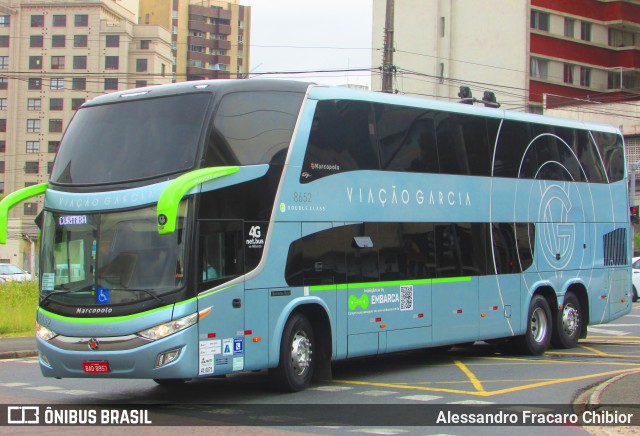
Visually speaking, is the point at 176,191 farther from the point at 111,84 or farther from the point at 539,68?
the point at 111,84

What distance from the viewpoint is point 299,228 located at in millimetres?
13227

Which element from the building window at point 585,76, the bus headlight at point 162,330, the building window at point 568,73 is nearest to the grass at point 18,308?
the bus headlight at point 162,330

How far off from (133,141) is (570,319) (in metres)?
10.6

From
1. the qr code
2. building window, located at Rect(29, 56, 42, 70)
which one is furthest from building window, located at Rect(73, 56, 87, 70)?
the qr code

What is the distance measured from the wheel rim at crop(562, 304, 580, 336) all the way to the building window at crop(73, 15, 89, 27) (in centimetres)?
9592

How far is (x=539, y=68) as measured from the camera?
6481 cm

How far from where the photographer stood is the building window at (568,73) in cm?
6644

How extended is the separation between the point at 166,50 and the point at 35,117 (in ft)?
55.5

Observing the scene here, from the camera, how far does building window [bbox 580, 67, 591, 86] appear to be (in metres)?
67.9

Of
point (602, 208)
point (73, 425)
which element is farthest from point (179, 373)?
point (602, 208)

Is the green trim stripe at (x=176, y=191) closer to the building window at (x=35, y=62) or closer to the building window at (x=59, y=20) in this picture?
the building window at (x=59, y=20)

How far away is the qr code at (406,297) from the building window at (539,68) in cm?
5143

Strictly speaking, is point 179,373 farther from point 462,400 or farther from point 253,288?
point 462,400

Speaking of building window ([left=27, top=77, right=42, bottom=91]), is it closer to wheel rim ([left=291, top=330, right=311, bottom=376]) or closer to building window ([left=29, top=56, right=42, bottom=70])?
building window ([left=29, top=56, right=42, bottom=70])
